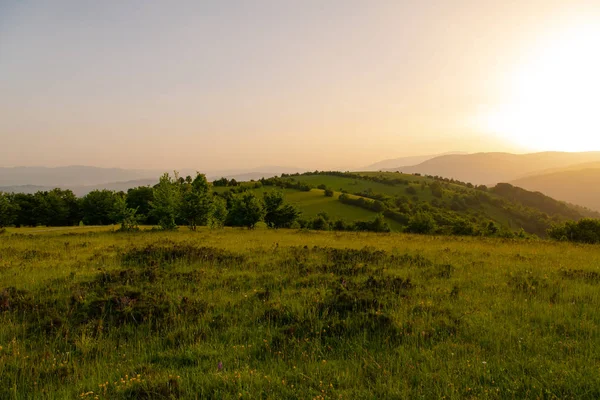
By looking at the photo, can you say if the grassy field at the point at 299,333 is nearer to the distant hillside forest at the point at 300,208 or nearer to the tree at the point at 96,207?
the distant hillside forest at the point at 300,208

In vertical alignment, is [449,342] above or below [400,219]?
above

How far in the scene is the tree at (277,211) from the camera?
52031 millimetres

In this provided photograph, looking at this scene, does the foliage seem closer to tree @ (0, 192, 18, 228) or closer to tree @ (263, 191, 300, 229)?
tree @ (263, 191, 300, 229)

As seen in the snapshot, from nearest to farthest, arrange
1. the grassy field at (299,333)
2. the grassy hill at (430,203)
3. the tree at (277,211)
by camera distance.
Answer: the grassy field at (299,333)
the tree at (277,211)
the grassy hill at (430,203)

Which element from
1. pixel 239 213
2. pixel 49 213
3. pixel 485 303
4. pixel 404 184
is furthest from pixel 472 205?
pixel 49 213

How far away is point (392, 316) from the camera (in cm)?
705

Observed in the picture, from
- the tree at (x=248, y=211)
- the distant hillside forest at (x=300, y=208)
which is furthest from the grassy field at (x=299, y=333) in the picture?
the tree at (x=248, y=211)

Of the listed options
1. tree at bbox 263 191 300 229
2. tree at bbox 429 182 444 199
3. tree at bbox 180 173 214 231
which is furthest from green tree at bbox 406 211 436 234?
tree at bbox 429 182 444 199

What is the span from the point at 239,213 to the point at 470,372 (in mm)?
41793

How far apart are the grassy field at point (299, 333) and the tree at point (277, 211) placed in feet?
132

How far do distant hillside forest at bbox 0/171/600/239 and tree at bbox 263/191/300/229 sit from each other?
0.18m

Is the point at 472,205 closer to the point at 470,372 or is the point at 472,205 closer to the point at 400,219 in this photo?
the point at 400,219

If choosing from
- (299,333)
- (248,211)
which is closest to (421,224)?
(248,211)

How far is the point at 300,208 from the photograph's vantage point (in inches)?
2857
